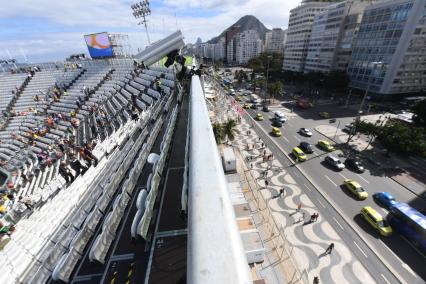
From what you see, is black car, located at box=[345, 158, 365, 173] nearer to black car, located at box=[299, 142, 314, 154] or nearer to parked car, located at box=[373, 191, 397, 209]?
parked car, located at box=[373, 191, 397, 209]

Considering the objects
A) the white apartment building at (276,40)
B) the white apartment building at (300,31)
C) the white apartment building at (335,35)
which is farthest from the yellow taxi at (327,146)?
the white apartment building at (276,40)

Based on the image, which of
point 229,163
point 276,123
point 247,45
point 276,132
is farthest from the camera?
point 247,45

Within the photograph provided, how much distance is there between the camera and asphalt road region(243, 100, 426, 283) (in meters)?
17.1

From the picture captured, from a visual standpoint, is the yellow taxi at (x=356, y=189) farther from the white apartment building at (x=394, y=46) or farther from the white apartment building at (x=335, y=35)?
the white apartment building at (x=335, y=35)

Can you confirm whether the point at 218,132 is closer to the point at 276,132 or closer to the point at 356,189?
the point at 276,132

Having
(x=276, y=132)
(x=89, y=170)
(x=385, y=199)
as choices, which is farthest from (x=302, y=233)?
(x=276, y=132)

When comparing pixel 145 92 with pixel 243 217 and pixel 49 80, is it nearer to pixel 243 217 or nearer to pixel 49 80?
pixel 243 217

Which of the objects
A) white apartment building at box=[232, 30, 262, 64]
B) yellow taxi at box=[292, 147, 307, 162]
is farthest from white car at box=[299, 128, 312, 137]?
white apartment building at box=[232, 30, 262, 64]

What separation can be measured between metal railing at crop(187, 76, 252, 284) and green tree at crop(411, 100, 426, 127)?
47903 millimetres

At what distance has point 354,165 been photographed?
2950 cm

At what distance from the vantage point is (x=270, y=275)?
50.6ft

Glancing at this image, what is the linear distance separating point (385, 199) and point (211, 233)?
90.7ft

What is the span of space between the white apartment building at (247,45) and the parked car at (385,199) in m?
165

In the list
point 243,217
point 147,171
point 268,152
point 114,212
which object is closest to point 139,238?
point 114,212
